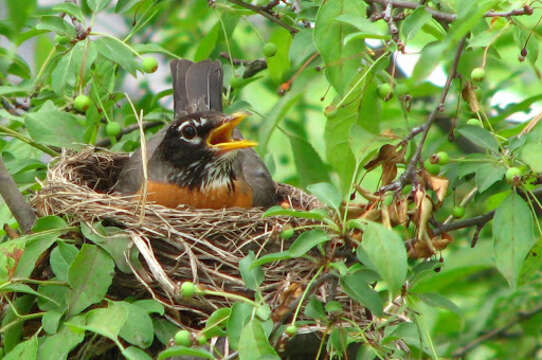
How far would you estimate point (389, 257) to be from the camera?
2457mm

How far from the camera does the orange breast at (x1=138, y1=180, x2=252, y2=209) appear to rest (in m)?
5.16

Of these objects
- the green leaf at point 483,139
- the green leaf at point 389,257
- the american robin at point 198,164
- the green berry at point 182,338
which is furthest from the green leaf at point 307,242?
the american robin at point 198,164

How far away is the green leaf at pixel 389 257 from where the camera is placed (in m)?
2.44

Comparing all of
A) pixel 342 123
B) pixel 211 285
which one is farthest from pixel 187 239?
pixel 342 123

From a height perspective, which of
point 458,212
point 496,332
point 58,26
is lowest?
point 496,332

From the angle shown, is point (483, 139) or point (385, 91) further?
point (385, 91)

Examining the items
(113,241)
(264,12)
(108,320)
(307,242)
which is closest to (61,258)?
(113,241)

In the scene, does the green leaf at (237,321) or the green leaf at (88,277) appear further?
the green leaf at (88,277)

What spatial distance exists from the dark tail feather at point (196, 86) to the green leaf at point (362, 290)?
253cm

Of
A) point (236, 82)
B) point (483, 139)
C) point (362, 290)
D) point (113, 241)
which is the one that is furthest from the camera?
point (236, 82)

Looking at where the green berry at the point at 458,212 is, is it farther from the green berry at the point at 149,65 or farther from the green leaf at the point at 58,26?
the green leaf at the point at 58,26

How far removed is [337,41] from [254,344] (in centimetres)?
123

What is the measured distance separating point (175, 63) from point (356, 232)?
3079 mm

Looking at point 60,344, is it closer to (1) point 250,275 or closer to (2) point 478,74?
(1) point 250,275
